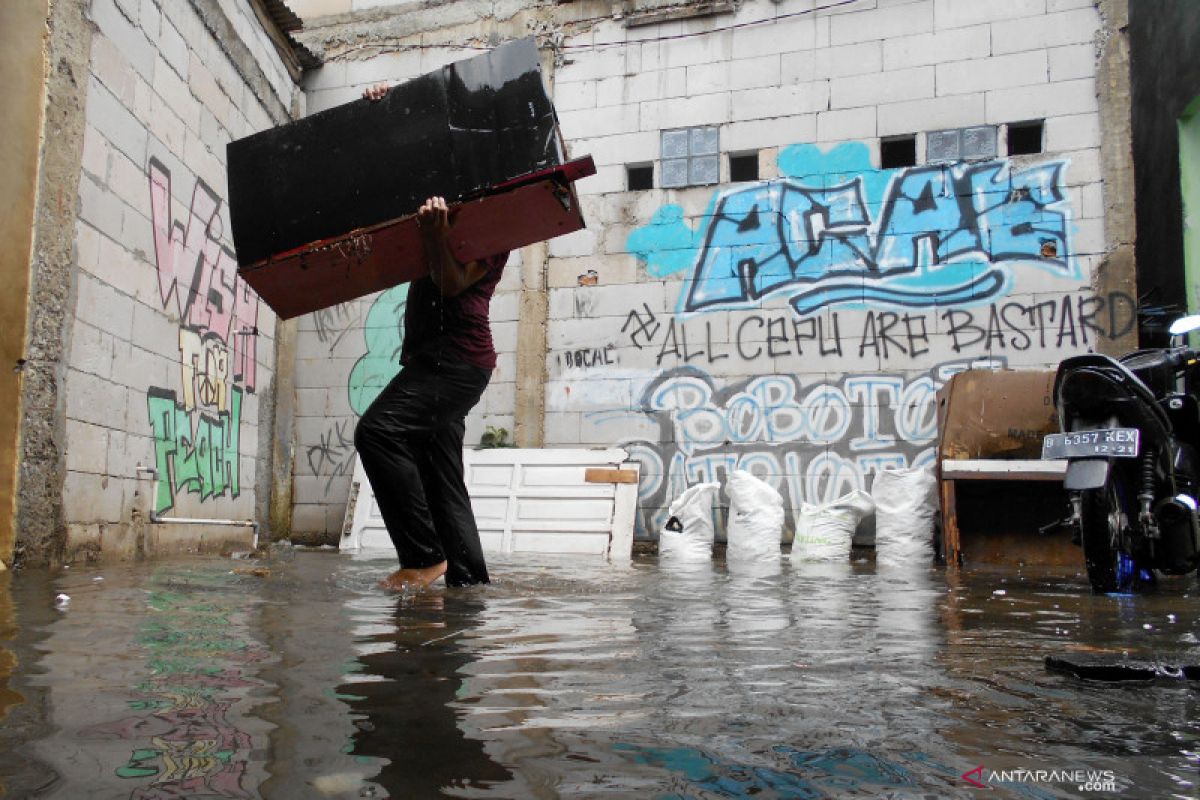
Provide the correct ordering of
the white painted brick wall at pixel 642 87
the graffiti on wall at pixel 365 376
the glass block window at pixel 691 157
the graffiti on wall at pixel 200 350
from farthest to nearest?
the graffiti on wall at pixel 365 376, the white painted brick wall at pixel 642 87, the glass block window at pixel 691 157, the graffiti on wall at pixel 200 350

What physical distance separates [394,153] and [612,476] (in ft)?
14.2

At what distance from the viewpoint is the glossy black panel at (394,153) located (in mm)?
3250

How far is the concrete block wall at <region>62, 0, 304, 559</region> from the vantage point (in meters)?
4.76

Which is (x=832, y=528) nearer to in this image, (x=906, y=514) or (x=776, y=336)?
(x=906, y=514)

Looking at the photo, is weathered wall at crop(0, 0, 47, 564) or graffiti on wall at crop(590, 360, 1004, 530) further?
graffiti on wall at crop(590, 360, 1004, 530)

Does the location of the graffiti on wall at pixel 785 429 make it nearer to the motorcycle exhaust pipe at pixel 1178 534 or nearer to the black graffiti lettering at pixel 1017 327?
the black graffiti lettering at pixel 1017 327

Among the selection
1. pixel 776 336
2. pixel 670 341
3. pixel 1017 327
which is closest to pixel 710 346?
pixel 670 341

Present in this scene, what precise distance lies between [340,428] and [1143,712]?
7.83 metres

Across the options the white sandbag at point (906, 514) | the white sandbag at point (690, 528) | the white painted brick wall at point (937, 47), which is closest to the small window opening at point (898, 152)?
the white painted brick wall at point (937, 47)

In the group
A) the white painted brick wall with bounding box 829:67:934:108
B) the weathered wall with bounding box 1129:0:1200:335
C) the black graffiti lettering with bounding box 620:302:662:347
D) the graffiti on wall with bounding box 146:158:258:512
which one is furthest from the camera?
the black graffiti lettering with bounding box 620:302:662:347

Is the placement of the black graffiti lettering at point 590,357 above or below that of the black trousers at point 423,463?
above

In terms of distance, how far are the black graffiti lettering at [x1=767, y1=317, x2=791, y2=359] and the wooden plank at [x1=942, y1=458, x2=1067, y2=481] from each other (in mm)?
1922

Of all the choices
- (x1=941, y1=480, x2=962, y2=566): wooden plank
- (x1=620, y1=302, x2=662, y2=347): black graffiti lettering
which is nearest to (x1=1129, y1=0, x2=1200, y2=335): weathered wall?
(x1=941, y1=480, x2=962, y2=566): wooden plank

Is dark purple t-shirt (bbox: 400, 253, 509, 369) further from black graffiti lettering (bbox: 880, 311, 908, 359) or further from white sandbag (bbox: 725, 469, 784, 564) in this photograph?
black graffiti lettering (bbox: 880, 311, 908, 359)
